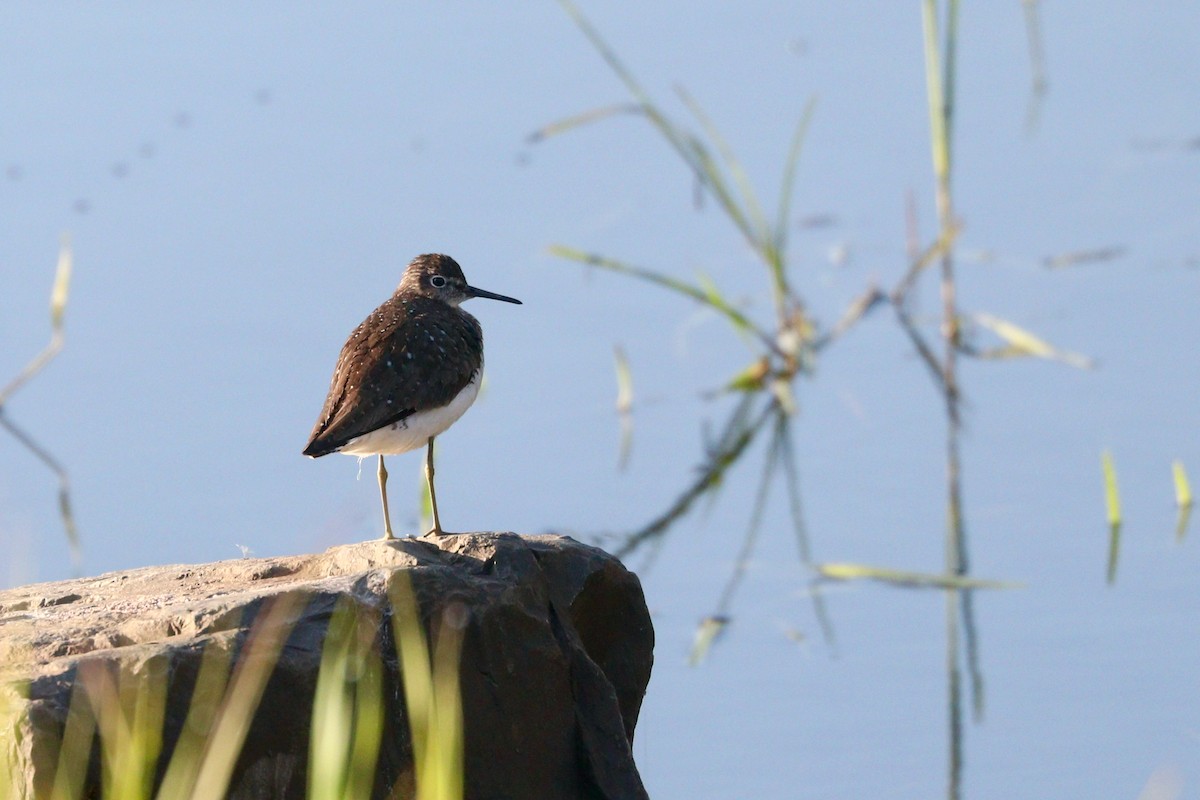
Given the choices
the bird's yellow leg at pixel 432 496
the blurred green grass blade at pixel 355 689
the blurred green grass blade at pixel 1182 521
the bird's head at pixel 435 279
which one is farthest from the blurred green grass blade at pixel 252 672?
the blurred green grass blade at pixel 1182 521

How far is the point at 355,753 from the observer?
4.56m

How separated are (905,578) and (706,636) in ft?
3.07

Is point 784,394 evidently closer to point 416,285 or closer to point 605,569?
point 416,285

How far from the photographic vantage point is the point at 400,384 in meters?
6.50

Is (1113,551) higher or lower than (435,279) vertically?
lower

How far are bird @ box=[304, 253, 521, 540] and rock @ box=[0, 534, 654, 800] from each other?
0.46m

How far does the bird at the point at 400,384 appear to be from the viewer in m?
6.39

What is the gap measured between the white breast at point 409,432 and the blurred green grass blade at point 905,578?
2.26 m

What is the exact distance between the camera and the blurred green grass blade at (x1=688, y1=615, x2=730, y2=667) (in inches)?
324

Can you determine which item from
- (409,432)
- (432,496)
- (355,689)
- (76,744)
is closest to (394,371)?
(409,432)

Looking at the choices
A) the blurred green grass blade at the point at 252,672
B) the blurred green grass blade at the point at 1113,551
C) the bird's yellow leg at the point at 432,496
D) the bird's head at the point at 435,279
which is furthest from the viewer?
the blurred green grass blade at the point at 1113,551

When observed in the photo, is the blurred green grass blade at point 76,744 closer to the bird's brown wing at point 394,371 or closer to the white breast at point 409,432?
the bird's brown wing at point 394,371

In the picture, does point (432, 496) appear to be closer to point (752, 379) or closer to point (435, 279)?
point (435, 279)

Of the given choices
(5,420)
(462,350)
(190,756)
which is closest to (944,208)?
(462,350)
